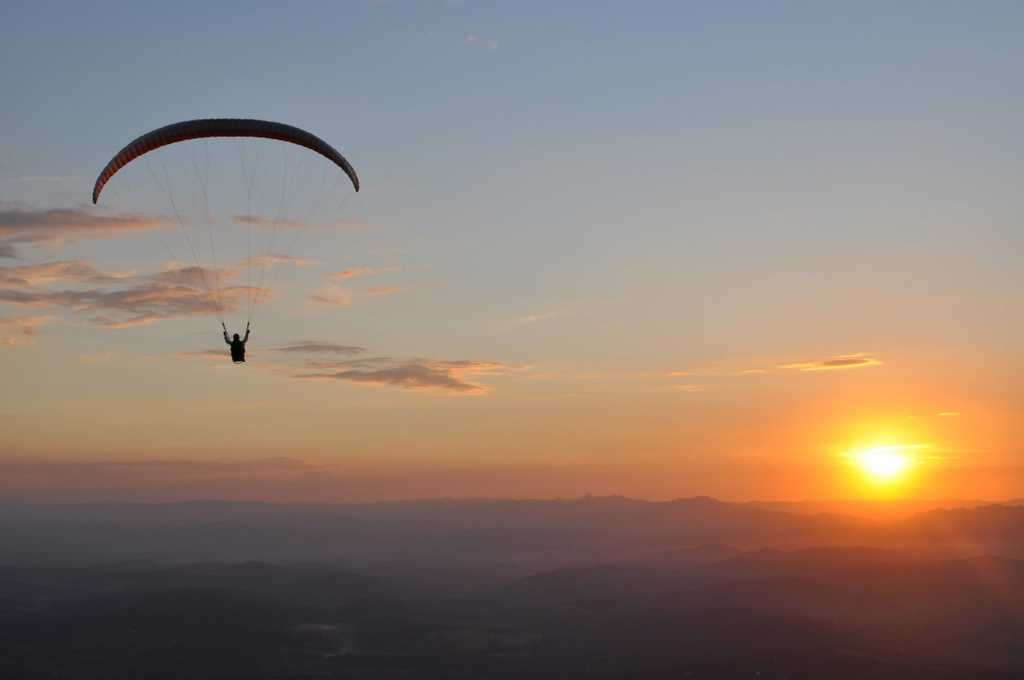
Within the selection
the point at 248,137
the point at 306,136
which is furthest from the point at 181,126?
the point at 306,136

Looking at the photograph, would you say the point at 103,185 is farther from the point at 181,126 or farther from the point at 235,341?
the point at 235,341

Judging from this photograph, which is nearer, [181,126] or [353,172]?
[181,126]

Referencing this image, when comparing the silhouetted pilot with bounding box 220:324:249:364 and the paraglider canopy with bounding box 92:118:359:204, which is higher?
the paraglider canopy with bounding box 92:118:359:204

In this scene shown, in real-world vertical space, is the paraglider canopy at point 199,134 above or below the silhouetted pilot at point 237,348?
above

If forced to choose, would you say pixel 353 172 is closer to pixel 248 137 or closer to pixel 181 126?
pixel 248 137

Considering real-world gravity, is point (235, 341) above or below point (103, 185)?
below

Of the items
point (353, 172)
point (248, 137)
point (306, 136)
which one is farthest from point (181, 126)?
point (353, 172)

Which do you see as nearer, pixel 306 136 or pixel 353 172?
pixel 306 136

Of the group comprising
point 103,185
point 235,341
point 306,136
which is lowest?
point 235,341
